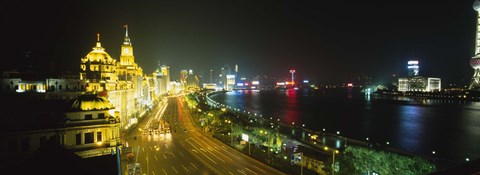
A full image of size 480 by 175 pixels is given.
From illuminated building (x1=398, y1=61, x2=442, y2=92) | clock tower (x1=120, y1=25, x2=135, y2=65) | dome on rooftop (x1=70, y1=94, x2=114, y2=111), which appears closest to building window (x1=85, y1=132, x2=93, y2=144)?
dome on rooftop (x1=70, y1=94, x2=114, y2=111)

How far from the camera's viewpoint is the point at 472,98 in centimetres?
11006

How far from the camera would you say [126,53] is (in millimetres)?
66688

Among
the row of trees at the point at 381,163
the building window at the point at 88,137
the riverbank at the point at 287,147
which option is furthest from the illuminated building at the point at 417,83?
the building window at the point at 88,137

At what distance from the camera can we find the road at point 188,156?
23375 millimetres

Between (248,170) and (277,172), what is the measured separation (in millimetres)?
2262

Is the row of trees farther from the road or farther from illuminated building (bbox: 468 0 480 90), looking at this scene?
illuminated building (bbox: 468 0 480 90)

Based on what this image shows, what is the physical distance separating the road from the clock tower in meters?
31.2

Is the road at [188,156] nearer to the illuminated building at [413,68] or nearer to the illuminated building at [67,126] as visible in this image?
the illuminated building at [67,126]

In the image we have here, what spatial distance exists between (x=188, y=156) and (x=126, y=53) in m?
46.3

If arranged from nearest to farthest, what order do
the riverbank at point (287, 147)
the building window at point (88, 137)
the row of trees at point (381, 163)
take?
1. the row of trees at point (381, 163)
2. the building window at point (88, 137)
3. the riverbank at point (287, 147)

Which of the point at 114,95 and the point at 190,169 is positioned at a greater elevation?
the point at 114,95

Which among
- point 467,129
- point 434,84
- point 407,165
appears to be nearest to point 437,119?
point 467,129

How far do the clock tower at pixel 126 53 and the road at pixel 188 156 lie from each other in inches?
1229

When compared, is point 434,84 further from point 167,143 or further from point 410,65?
point 167,143
